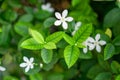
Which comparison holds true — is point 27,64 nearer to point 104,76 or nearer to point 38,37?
point 38,37

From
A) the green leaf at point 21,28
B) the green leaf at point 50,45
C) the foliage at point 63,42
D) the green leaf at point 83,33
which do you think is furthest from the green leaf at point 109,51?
the green leaf at point 21,28

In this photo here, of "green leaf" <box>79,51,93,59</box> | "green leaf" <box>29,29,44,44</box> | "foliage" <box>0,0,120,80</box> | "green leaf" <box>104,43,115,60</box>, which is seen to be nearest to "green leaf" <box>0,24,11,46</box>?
"foliage" <box>0,0,120,80</box>

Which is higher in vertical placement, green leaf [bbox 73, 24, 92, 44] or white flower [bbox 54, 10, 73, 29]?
white flower [bbox 54, 10, 73, 29]

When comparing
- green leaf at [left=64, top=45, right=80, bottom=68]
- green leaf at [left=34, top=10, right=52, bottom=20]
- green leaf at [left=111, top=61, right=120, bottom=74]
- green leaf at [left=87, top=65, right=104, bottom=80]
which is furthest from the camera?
green leaf at [left=34, top=10, right=52, bottom=20]

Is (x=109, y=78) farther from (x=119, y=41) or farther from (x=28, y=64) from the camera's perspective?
(x=28, y=64)

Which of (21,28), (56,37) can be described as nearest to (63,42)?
(56,37)

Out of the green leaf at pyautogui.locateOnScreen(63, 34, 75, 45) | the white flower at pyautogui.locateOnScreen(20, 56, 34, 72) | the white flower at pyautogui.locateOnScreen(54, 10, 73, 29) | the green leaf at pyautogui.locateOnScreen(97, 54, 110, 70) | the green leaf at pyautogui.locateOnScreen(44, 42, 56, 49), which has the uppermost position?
the white flower at pyautogui.locateOnScreen(54, 10, 73, 29)

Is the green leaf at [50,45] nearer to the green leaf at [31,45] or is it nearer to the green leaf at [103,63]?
the green leaf at [31,45]

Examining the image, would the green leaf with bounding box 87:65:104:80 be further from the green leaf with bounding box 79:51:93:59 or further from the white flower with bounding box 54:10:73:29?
the white flower with bounding box 54:10:73:29

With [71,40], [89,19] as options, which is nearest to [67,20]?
[71,40]
